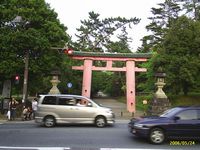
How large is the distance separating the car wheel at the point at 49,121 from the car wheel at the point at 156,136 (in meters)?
7.29

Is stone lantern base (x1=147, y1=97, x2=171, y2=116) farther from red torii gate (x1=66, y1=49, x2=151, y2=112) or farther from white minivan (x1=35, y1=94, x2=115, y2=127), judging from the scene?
white minivan (x1=35, y1=94, x2=115, y2=127)

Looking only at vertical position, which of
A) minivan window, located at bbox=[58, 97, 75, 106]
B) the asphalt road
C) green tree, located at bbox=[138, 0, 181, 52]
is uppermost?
green tree, located at bbox=[138, 0, 181, 52]

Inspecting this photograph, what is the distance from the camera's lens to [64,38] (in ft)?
108

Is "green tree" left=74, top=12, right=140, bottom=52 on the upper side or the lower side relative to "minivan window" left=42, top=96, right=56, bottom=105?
upper

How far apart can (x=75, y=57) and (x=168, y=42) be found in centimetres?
976

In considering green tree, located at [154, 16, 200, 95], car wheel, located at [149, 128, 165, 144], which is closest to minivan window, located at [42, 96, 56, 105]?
car wheel, located at [149, 128, 165, 144]

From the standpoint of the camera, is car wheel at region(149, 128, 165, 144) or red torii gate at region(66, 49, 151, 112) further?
red torii gate at region(66, 49, 151, 112)

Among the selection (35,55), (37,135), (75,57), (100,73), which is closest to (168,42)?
(75,57)

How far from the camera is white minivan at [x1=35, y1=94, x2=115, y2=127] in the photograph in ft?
61.9

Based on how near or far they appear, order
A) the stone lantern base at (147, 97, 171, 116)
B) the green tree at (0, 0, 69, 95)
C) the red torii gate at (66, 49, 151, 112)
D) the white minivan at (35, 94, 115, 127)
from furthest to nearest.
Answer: the red torii gate at (66, 49, 151, 112) < the green tree at (0, 0, 69, 95) < the stone lantern base at (147, 97, 171, 116) < the white minivan at (35, 94, 115, 127)

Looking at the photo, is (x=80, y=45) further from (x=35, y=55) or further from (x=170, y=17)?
(x=35, y=55)

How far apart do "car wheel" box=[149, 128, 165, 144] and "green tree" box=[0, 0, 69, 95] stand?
17.7m

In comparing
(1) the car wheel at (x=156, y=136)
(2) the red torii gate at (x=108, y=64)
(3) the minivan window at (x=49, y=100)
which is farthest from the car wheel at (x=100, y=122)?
(2) the red torii gate at (x=108, y=64)

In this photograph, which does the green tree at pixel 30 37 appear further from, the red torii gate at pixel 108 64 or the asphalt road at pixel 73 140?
the asphalt road at pixel 73 140
